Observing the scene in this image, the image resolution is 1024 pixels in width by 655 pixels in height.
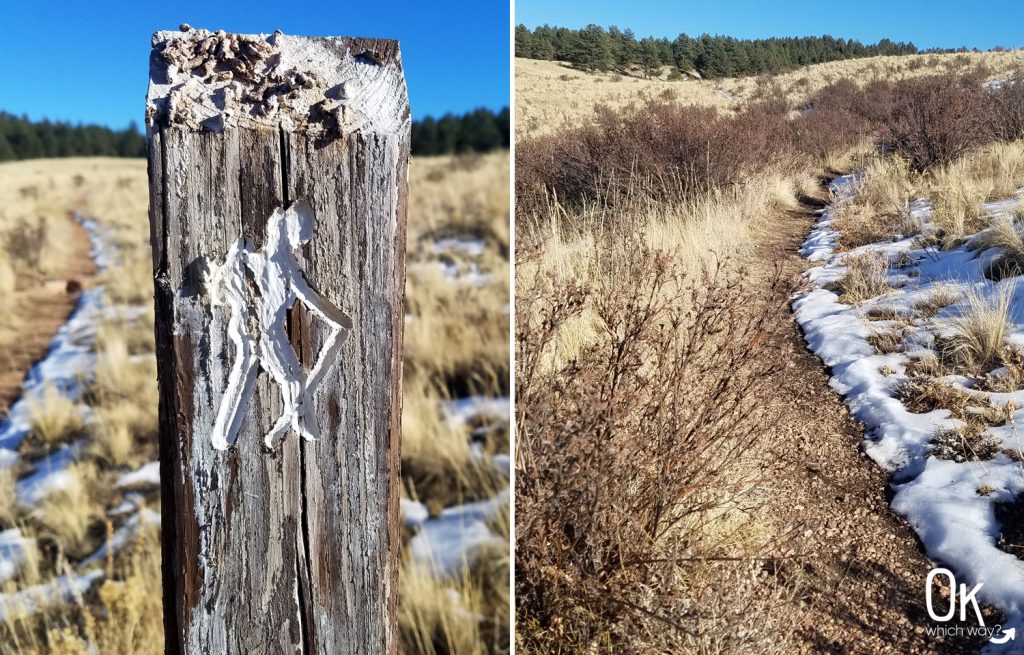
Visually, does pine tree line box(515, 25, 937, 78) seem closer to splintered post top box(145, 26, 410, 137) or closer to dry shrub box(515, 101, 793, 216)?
dry shrub box(515, 101, 793, 216)

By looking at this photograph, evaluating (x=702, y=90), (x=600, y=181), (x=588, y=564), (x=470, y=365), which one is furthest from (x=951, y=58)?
(x=588, y=564)

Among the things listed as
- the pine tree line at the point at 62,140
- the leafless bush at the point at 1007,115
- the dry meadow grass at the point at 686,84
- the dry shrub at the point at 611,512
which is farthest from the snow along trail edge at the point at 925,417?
the pine tree line at the point at 62,140

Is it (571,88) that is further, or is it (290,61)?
(571,88)

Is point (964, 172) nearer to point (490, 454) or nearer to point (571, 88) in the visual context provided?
point (490, 454)

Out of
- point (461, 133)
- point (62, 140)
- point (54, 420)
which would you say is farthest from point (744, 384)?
point (62, 140)

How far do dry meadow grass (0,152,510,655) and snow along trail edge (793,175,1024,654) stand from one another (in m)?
1.55

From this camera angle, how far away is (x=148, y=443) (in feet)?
12.6

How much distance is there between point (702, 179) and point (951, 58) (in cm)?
981

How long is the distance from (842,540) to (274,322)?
2258 mm

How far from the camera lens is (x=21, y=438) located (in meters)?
4.00

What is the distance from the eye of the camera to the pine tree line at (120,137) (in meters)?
20.2

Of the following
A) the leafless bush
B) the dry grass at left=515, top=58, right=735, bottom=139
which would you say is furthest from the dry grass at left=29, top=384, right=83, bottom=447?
the leafless bush

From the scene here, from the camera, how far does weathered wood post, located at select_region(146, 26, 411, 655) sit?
2.29 feet

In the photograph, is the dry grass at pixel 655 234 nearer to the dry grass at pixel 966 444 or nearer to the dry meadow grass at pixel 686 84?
the dry grass at pixel 966 444
